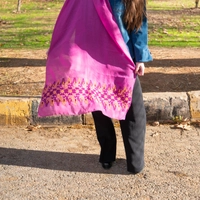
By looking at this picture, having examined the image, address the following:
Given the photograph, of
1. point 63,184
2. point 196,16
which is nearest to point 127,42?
point 63,184

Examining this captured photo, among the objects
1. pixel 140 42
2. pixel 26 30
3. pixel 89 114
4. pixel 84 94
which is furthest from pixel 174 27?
pixel 84 94

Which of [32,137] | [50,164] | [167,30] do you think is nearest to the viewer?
[50,164]

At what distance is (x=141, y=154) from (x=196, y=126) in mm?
1316

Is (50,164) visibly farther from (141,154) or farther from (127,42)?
(127,42)

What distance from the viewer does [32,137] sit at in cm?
460

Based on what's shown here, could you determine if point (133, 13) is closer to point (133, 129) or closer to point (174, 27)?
point (133, 129)

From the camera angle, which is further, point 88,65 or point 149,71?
point 149,71

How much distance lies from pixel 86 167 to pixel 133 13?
132cm

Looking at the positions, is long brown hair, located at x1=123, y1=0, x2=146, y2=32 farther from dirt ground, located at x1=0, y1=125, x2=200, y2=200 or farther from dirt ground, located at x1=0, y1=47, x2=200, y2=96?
dirt ground, located at x1=0, y1=47, x2=200, y2=96

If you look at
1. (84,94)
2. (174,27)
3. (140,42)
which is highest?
(140,42)

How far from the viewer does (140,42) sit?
11.2ft

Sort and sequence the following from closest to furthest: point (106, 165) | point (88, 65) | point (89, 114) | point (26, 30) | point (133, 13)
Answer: point (133, 13), point (88, 65), point (106, 165), point (89, 114), point (26, 30)

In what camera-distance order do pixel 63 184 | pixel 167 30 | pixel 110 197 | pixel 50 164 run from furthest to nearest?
pixel 167 30
pixel 50 164
pixel 63 184
pixel 110 197

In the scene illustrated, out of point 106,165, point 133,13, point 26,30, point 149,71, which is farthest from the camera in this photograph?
point 26,30
